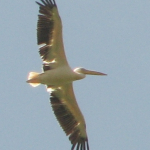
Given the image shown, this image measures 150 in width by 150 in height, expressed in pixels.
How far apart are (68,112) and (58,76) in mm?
1372

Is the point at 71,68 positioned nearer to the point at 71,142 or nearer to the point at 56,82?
the point at 56,82

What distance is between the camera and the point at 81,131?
21.1 meters

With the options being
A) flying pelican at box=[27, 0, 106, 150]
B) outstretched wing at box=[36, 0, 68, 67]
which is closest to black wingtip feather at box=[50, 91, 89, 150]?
flying pelican at box=[27, 0, 106, 150]

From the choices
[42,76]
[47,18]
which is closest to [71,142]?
[42,76]

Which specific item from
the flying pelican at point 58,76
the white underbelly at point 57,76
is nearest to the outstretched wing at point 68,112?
the flying pelican at point 58,76

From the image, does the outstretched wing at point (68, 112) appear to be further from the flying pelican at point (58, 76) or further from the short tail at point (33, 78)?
the short tail at point (33, 78)

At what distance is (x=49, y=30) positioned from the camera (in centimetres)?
2006

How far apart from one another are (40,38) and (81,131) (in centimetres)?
281

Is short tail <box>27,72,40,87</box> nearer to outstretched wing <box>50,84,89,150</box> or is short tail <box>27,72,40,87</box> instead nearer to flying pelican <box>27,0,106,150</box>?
flying pelican <box>27,0,106,150</box>

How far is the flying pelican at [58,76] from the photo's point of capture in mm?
20047

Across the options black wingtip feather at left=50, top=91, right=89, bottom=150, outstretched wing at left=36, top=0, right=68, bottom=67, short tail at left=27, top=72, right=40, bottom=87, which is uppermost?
outstretched wing at left=36, top=0, right=68, bottom=67

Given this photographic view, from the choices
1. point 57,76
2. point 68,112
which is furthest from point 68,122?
point 57,76

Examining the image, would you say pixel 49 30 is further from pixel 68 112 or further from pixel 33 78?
pixel 68 112

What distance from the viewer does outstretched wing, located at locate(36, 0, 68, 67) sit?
20016mm
